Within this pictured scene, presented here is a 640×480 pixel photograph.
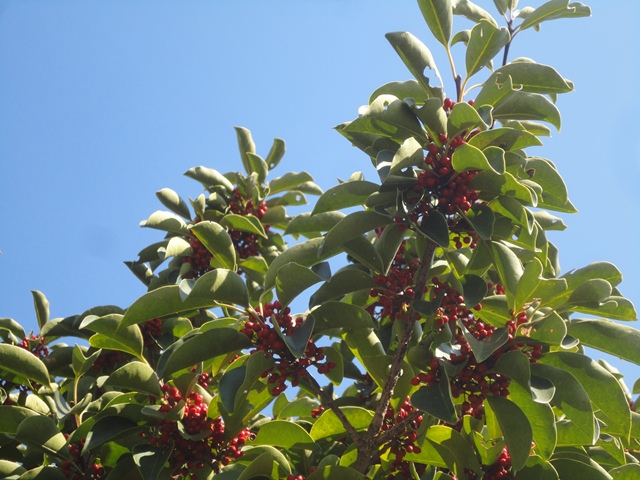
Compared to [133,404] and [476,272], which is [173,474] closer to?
[133,404]

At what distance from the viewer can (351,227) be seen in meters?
3.26

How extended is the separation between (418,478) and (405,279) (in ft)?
3.08

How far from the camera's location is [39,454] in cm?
404

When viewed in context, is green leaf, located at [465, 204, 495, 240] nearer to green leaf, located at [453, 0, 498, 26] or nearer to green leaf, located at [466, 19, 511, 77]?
green leaf, located at [466, 19, 511, 77]

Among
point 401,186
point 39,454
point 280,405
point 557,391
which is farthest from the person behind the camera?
point 280,405

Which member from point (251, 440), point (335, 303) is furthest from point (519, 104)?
point (251, 440)

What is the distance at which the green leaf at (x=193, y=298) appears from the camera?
319 cm

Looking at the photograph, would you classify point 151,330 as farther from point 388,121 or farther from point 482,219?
point 482,219

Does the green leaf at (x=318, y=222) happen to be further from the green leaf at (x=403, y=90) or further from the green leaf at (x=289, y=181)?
the green leaf at (x=289, y=181)

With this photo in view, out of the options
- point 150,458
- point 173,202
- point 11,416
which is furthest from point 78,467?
point 173,202

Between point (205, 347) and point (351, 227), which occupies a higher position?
point (351, 227)

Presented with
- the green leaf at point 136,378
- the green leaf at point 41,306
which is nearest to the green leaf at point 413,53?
the green leaf at point 136,378

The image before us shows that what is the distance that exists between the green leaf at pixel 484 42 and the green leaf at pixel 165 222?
2.26 metres

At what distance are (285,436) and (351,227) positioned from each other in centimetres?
110
